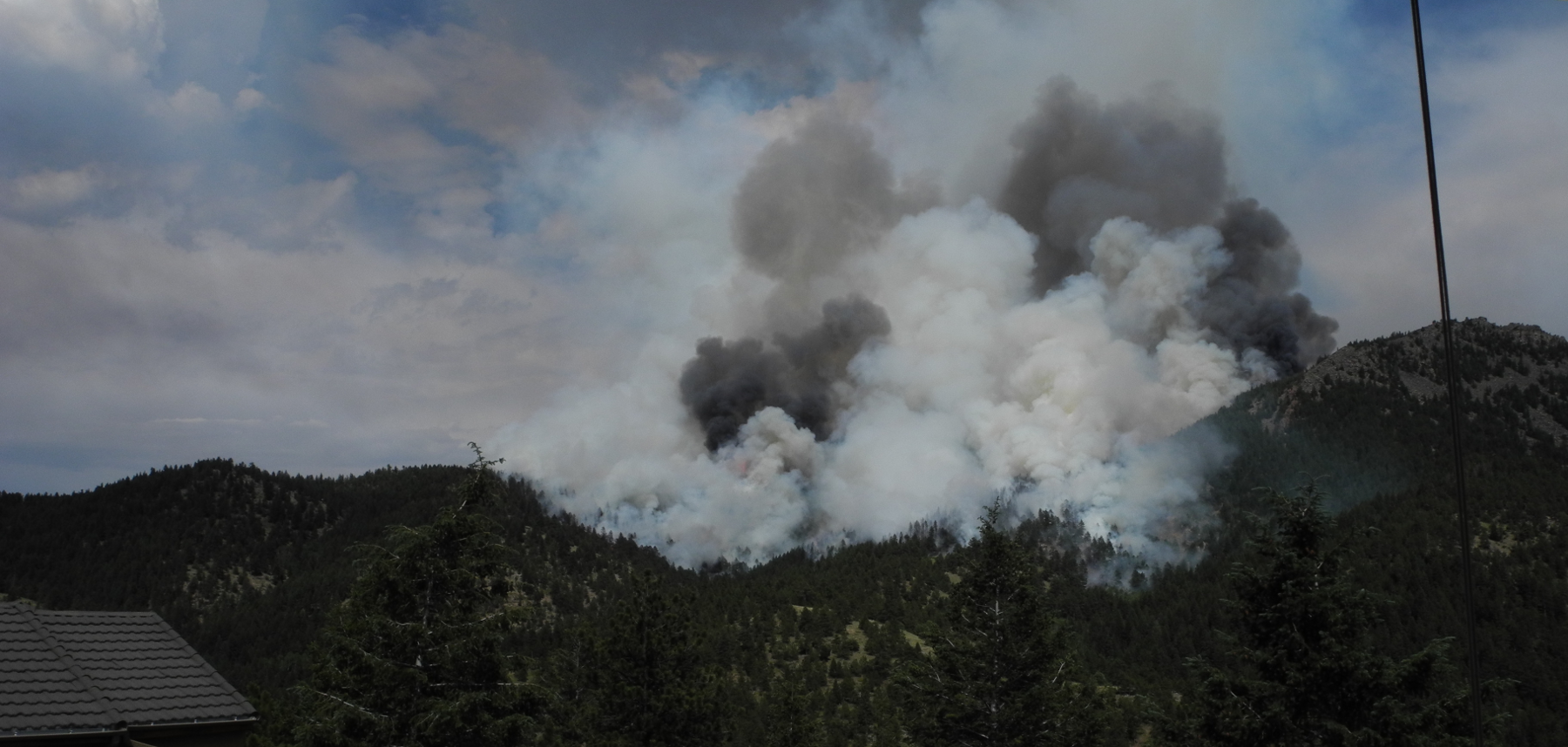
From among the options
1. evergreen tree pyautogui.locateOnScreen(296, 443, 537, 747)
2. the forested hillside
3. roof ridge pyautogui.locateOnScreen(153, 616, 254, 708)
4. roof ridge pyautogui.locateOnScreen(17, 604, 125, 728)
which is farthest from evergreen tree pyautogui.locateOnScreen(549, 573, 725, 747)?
roof ridge pyautogui.locateOnScreen(17, 604, 125, 728)

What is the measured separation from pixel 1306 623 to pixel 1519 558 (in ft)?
390

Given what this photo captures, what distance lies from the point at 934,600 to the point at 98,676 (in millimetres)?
109284

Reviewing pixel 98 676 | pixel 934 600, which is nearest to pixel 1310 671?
pixel 98 676

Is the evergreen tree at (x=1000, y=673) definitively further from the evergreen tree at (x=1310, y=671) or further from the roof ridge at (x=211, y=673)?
the roof ridge at (x=211, y=673)

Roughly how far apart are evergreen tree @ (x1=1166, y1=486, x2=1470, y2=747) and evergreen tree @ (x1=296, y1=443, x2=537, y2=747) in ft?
48.4

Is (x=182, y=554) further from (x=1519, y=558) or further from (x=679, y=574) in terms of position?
(x=1519, y=558)

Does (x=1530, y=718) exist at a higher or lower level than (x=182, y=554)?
lower

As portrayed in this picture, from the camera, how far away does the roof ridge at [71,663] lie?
15522mm

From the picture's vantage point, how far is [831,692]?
81.6m

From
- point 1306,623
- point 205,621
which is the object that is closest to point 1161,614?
point 1306,623

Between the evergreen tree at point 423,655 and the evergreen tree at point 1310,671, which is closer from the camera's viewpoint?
the evergreen tree at point 1310,671

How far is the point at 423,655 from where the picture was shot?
19.5 meters

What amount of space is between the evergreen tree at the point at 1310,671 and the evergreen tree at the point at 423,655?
14762 millimetres

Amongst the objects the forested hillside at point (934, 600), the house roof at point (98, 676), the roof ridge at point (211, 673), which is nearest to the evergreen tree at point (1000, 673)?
the forested hillside at point (934, 600)
